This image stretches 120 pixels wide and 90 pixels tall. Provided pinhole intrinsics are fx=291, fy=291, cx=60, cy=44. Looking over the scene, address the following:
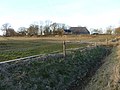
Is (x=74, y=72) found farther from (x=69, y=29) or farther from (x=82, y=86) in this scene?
(x=69, y=29)

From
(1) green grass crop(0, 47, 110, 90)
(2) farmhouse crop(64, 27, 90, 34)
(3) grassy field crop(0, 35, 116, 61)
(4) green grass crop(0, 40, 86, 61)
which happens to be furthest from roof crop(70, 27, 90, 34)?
(1) green grass crop(0, 47, 110, 90)

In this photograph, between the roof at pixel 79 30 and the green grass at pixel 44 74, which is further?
the roof at pixel 79 30

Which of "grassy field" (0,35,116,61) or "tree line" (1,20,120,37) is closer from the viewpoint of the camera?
"grassy field" (0,35,116,61)

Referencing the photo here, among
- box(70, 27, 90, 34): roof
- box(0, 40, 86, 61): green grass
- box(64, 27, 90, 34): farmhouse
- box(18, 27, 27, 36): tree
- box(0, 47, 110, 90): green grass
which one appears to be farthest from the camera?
A: box(70, 27, 90, 34): roof

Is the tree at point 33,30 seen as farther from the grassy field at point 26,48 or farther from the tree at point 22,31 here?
the grassy field at point 26,48

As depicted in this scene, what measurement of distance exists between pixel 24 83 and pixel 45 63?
414cm

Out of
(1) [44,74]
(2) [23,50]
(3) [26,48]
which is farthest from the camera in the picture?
(3) [26,48]

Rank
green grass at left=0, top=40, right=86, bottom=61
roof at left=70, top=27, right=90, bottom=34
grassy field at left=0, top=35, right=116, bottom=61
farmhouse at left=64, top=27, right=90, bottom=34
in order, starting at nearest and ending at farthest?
1. green grass at left=0, top=40, right=86, bottom=61
2. grassy field at left=0, top=35, right=116, bottom=61
3. farmhouse at left=64, top=27, right=90, bottom=34
4. roof at left=70, top=27, right=90, bottom=34

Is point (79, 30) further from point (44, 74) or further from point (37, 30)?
point (44, 74)

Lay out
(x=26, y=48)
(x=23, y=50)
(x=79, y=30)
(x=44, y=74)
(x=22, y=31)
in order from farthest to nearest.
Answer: (x=79, y=30) < (x=22, y=31) < (x=26, y=48) < (x=23, y=50) < (x=44, y=74)

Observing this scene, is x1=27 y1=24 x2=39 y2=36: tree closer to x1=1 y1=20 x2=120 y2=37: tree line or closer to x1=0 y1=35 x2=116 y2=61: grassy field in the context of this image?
x1=1 y1=20 x2=120 y2=37: tree line

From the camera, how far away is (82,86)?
54.7 ft

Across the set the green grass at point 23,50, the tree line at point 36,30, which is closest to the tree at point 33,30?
the tree line at point 36,30

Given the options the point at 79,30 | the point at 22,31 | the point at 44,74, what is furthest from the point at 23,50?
the point at 79,30
